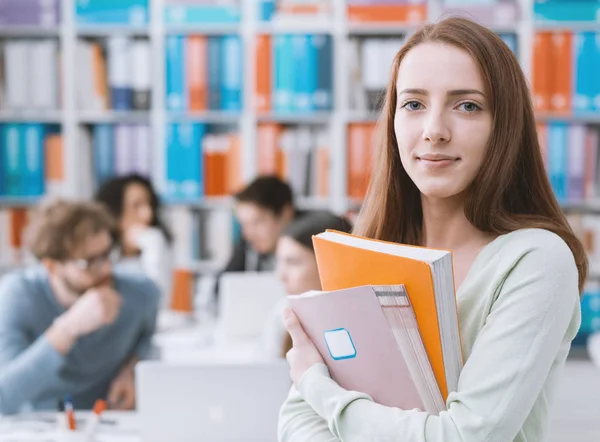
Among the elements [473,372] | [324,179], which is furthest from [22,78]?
[473,372]

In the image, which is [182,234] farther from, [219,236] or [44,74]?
[44,74]

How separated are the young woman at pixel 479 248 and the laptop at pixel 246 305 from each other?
204 cm

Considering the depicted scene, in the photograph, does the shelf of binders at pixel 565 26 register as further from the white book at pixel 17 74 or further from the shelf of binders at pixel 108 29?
the white book at pixel 17 74

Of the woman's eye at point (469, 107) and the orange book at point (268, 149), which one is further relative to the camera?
the orange book at point (268, 149)

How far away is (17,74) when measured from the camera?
3.95m

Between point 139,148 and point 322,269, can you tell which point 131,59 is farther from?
point 322,269

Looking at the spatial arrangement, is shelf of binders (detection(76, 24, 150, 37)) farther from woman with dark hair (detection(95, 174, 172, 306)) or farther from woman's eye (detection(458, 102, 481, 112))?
woman's eye (detection(458, 102, 481, 112))

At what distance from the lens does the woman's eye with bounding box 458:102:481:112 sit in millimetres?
926

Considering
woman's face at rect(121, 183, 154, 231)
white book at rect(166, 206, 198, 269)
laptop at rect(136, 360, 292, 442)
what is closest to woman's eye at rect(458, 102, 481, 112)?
laptop at rect(136, 360, 292, 442)

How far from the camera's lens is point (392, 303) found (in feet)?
2.89

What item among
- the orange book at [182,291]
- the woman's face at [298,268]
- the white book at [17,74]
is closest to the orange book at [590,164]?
the woman's face at [298,268]

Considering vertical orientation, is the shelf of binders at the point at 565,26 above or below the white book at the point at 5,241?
above

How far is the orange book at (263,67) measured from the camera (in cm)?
385

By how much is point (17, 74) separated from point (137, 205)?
3.17 feet
